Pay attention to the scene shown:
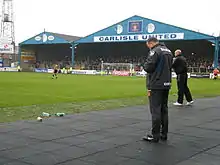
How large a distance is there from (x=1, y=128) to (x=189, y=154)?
3.94 metres

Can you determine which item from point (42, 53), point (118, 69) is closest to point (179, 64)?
point (118, 69)

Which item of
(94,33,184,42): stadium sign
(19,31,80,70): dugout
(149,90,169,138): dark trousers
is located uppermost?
(94,33,184,42): stadium sign

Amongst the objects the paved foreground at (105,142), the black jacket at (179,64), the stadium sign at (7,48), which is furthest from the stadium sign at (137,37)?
the paved foreground at (105,142)

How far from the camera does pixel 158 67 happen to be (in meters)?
6.66

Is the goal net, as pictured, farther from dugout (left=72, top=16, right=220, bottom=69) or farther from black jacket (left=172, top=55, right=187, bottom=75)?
black jacket (left=172, top=55, right=187, bottom=75)

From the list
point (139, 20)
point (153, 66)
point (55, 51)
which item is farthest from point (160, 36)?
point (153, 66)

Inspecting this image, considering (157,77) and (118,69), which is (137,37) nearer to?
(118,69)

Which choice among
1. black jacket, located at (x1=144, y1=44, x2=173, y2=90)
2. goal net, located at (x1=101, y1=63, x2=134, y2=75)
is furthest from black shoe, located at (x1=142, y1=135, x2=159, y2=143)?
goal net, located at (x1=101, y1=63, x2=134, y2=75)

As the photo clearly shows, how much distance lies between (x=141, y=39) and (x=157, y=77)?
4817 cm

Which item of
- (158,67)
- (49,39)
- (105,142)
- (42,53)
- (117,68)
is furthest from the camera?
(42,53)

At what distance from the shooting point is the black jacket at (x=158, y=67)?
661 cm

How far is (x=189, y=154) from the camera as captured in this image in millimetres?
5809

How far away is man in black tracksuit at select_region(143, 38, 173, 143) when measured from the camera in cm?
662

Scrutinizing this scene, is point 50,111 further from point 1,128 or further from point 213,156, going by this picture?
point 213,156
